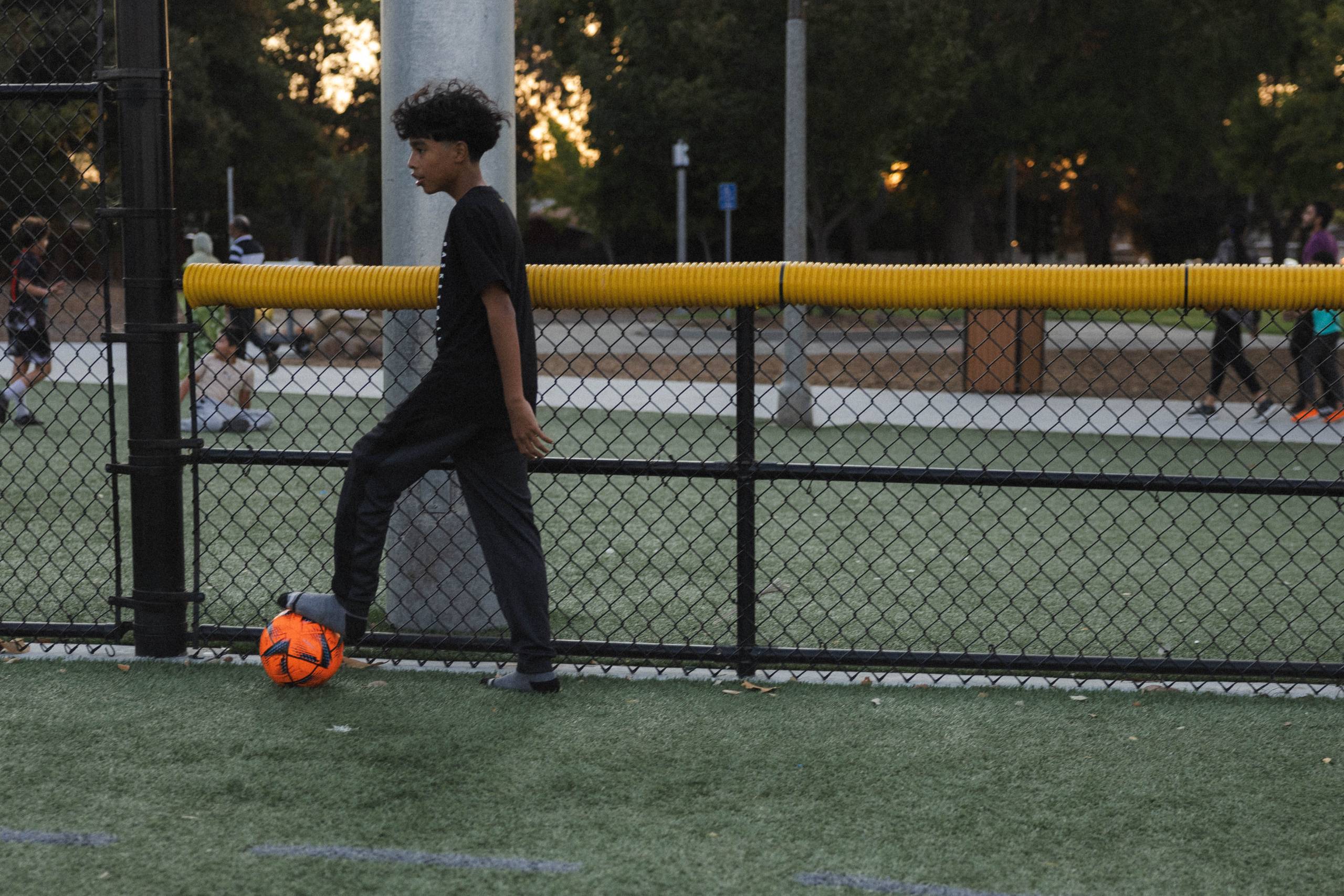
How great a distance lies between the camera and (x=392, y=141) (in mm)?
5105

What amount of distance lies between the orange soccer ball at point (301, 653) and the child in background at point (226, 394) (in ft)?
20.0

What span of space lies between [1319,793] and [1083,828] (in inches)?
29.3

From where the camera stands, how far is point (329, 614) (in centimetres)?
454

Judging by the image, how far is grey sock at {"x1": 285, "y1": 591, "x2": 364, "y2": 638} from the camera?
4508 mm

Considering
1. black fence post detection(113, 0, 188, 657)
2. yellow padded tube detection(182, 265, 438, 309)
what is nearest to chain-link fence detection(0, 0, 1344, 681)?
black fence post detection(113, 0, 188, 657)

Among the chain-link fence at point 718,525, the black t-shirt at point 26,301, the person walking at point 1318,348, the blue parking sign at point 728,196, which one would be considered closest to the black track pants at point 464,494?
the chain-link fence at point 718,525

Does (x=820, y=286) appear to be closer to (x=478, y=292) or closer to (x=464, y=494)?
(x=478, y=292)

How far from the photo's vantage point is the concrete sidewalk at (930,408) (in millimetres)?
11555

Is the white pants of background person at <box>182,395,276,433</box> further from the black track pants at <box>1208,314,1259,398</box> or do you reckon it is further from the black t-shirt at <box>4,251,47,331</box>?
the black track pants at <box>1208,314,1259,398</box>

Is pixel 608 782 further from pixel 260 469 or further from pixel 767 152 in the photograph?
pixel 767 152

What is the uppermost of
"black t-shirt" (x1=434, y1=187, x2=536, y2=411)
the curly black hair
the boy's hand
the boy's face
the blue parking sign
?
the blue parking sign

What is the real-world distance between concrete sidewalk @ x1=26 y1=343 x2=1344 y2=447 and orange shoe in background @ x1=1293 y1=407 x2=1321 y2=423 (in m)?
0.09

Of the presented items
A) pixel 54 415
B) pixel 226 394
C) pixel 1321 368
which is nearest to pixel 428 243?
pixel 226 394

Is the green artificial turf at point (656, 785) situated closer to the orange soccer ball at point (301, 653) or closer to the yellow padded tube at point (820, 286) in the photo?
the orange soccer ball at point (301, 653)
